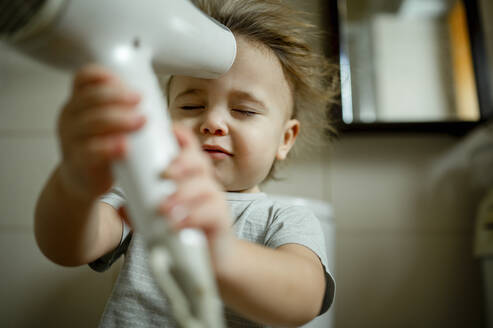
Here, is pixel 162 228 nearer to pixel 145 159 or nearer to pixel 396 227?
pixel 145 159

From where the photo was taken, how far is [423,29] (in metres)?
1.21

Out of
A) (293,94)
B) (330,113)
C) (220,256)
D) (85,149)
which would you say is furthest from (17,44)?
(330,113)

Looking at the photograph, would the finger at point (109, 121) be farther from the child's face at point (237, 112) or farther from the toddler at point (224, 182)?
the child's face at point (237, 112)

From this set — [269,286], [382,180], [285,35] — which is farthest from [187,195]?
[382,180]

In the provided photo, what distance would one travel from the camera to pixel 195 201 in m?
0.25

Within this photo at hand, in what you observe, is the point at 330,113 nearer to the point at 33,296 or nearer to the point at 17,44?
the point at 17,44

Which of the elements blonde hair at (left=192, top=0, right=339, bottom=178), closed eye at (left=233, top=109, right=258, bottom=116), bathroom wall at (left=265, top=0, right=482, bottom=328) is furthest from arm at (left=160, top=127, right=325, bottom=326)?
bathroom wall at (left=265, top=0, right=482, bottom=328)

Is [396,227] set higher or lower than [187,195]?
lower

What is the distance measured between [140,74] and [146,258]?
384 mm

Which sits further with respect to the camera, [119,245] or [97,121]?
[119,245]

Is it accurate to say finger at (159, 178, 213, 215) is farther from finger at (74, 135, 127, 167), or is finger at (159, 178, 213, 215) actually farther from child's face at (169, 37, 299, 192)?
child's face at (169, 37, 299, 192)

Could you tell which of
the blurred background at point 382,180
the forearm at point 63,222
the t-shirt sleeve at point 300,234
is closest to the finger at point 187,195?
the forearm at point 63,222

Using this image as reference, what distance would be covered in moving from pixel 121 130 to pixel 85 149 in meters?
0.03

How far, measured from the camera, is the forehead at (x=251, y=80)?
1.81 ft
